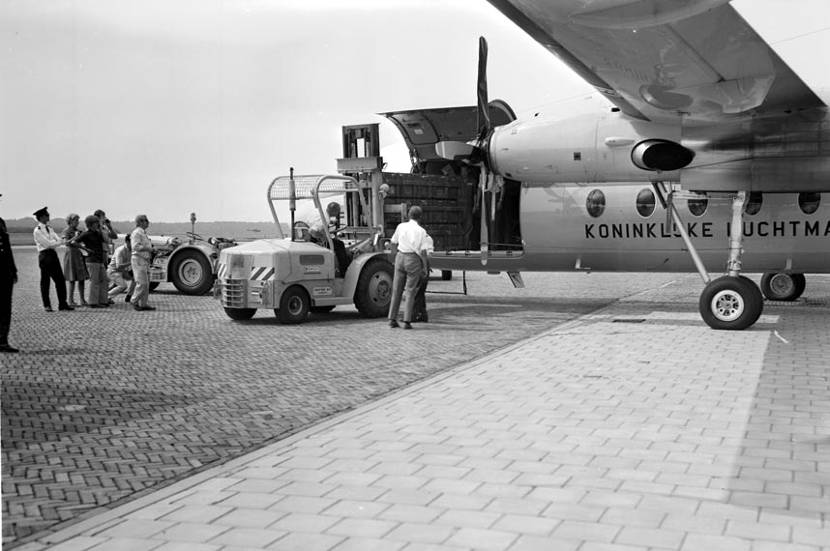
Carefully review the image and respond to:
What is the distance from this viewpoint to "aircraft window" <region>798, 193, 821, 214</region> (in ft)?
43.4

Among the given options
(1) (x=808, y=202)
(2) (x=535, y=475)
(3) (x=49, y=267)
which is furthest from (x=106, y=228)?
(2) (x=535, y=475)

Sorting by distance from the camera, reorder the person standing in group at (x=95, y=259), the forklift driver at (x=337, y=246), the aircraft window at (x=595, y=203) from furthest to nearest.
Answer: the person standing in group at (x=95, y=259)
the aircraft window at (x=595, y=203)
the forklift driver at (x=337, y=246)

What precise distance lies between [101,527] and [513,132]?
10704 mm

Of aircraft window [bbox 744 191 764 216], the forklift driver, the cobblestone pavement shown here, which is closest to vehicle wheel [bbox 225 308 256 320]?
the cobblestone pavement

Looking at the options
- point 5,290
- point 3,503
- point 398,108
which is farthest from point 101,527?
point 398,108

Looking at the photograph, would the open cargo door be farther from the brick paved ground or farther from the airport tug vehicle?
the brick paved ground

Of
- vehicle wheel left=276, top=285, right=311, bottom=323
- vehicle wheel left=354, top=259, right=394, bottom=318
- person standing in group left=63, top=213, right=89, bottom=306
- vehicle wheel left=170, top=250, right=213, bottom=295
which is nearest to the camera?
vehicle wheel left=276, top=285, right=311, bottom=323

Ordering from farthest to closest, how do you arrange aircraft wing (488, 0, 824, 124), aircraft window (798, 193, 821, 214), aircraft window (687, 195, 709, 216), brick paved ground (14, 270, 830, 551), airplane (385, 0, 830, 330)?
1. aircraft window (687, 195, 709, 216)
2. aircraft window (798, 193, 821, 214)
3. airplane (385, 0, 830, 330)
4. aircraft wing (488, 0, 824, 124)
5. brick paved ground (14, 270, 830, 551)

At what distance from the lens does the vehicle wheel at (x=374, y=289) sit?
46.4 feet

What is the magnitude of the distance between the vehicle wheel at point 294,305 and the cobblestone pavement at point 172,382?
219 mm

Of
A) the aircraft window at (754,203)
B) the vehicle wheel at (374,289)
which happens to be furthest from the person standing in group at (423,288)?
the aircraft window at (754,203)

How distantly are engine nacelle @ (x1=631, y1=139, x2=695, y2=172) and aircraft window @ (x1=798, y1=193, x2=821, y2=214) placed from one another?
233 centimetres

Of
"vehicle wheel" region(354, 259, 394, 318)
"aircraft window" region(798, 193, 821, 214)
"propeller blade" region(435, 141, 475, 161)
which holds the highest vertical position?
"propeller blade" region(435, 141, 475, 161)

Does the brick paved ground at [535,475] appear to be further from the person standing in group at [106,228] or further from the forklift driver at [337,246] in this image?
the person standing in group at [106,228]
